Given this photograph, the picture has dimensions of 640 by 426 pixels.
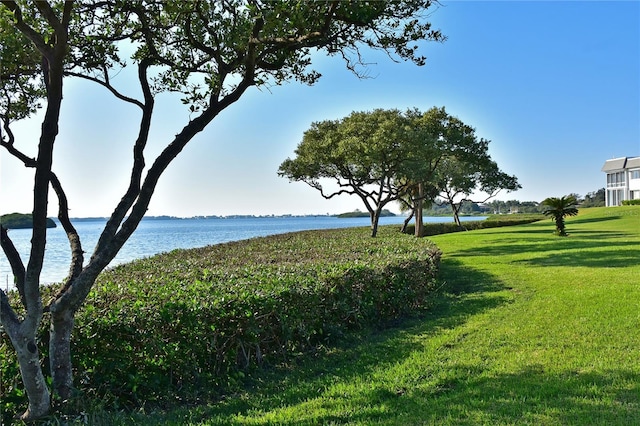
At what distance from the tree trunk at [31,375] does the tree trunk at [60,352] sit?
6.3 inches

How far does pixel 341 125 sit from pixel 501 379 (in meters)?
21.9

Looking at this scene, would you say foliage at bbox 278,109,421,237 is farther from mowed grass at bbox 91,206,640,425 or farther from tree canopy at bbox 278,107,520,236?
mowed grass at bbox 91,206,640,425

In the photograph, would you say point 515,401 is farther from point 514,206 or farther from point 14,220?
point 514,206

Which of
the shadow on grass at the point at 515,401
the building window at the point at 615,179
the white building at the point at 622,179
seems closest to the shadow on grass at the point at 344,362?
the shadow on grass at the point at 515,401

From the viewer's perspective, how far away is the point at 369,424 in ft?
11.8

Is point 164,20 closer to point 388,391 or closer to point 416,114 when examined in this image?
point 388,391

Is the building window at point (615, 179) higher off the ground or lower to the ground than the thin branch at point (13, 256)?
higher

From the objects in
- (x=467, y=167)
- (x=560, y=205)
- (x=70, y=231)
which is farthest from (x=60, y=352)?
(x=467, y=167)

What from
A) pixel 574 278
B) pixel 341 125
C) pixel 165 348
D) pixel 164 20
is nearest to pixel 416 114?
pixel 341 125

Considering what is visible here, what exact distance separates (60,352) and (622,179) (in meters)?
64.7

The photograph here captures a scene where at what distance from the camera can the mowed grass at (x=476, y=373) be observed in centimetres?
378

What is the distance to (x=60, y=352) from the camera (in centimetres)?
394

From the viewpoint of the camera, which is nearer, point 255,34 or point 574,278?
point 255,34

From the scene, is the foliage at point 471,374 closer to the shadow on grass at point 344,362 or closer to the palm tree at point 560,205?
the shadow on grass at point 344,362
